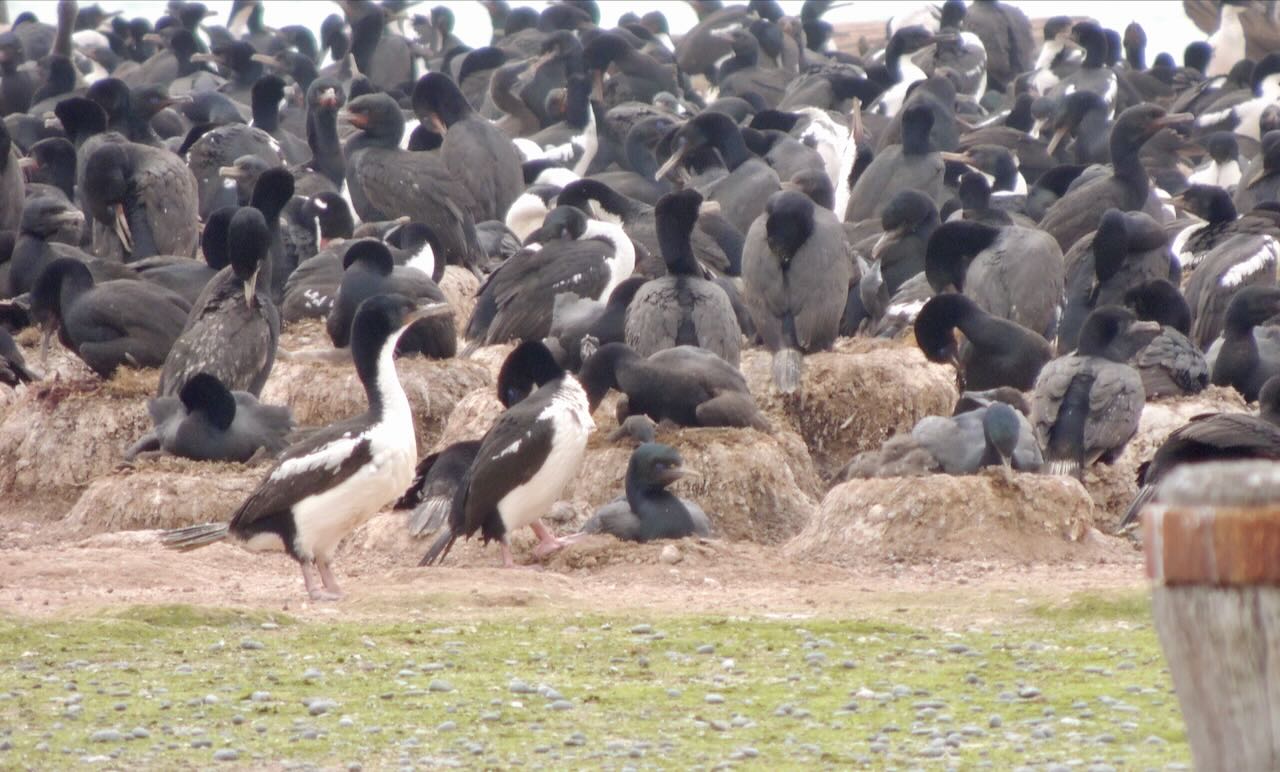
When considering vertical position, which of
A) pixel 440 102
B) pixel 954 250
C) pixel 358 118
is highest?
pixel 440 102

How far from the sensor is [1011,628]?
966cm

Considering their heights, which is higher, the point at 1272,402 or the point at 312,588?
the point at 1272,402

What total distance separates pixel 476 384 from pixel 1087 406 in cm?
462

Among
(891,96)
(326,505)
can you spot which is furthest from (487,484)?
(891,96)

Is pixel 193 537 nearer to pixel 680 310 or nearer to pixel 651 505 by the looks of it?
pixel 651 505

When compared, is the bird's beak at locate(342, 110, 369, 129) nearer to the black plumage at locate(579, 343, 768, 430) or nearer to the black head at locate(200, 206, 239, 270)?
the black head at locate(200, 206, 239, 270)

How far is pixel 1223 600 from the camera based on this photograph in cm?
425

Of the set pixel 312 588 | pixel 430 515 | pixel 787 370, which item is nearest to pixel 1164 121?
pixel 787 370

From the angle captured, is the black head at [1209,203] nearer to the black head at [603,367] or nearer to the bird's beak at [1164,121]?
the bird's beak at [1164,121]

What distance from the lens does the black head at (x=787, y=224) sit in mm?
15688

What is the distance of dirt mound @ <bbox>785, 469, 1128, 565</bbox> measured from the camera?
Answer: 483 inches

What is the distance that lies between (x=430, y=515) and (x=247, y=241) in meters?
3.32

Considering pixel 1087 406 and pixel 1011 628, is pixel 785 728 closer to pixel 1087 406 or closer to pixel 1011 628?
pixel 1011 628

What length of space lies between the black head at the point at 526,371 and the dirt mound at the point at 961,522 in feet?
5.51
